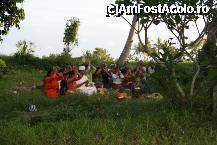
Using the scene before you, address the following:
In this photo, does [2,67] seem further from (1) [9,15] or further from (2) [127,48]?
(2) [127,48]

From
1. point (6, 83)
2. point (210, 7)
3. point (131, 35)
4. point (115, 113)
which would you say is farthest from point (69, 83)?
point (131, 35)

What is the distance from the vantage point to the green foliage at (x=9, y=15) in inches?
912

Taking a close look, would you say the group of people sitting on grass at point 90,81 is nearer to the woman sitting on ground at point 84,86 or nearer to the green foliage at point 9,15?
the woman sitting on ground at point 84,86

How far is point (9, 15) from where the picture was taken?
23594 mm

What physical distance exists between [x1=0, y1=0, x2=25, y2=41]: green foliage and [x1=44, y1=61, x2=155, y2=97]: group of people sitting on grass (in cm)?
395

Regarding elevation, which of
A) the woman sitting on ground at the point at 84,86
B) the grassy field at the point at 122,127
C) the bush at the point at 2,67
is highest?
the bush at the point at 2,67

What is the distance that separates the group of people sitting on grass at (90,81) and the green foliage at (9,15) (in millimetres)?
3945

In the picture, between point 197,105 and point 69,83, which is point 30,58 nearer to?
point 69,83

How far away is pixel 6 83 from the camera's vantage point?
22.2 meters

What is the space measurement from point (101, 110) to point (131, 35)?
643 inches

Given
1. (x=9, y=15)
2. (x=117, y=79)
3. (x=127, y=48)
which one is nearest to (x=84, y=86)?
(x=117, y=79)

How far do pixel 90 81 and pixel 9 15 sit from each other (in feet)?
18.5

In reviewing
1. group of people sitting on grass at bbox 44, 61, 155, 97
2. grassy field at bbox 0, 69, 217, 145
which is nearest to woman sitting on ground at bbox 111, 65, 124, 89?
group of people sitting on grass at bbox 44, 61, 155, 97

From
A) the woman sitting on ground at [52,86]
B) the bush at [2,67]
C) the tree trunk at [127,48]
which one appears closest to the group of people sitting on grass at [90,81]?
the woman sitting on ground at [52,86]
